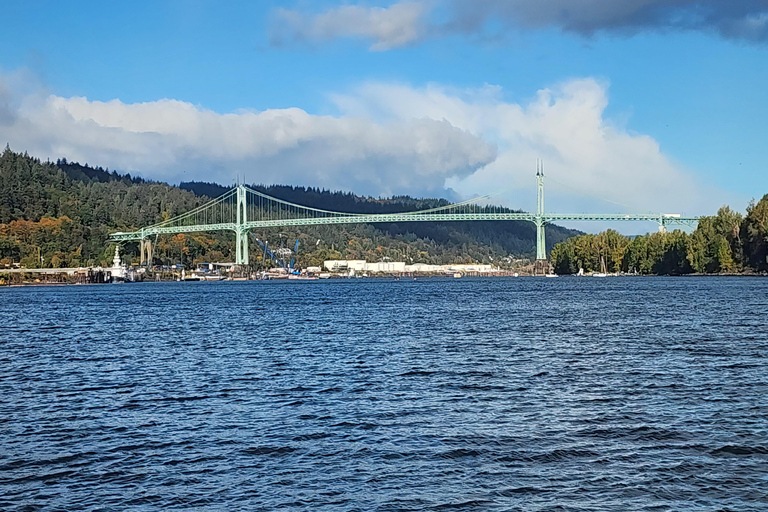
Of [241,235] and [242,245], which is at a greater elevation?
[241,235]

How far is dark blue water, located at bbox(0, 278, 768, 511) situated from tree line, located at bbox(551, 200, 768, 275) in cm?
7263

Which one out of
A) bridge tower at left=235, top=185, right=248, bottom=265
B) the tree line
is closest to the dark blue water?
the tree line

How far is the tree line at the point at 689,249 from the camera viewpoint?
93788 millimetres

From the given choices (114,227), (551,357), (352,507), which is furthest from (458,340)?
(114,227)

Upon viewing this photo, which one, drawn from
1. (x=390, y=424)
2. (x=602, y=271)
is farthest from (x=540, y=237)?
(x=390, y=424)

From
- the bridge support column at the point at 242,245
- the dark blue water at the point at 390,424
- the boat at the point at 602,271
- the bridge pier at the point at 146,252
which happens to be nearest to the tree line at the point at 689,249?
the boat at the point at 602,271

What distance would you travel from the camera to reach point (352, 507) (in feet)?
30.0

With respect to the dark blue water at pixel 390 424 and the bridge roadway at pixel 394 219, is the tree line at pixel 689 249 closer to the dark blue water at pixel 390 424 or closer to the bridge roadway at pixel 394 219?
the bridge roadway at pixel 394 219

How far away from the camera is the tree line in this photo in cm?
9379

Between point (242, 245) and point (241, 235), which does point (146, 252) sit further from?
point (241, 235)

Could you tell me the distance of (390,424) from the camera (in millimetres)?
13242

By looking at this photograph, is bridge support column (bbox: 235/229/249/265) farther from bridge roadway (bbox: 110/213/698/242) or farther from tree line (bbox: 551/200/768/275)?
tree line (bbox: 551/200/768/275)

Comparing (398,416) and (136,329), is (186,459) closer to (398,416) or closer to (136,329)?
(398,416)

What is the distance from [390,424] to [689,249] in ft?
319
